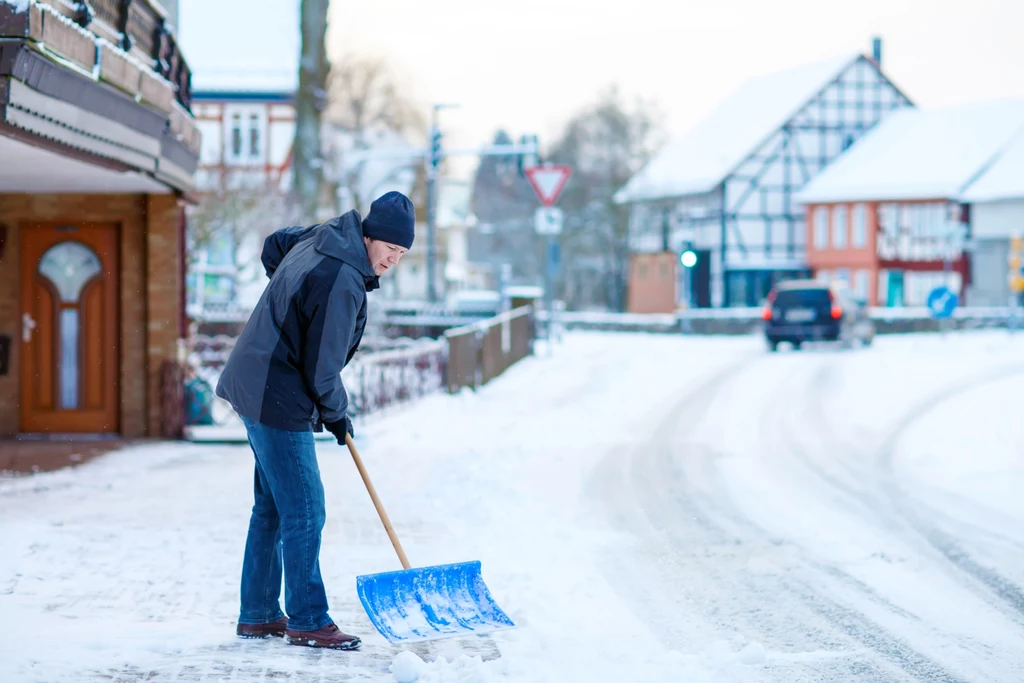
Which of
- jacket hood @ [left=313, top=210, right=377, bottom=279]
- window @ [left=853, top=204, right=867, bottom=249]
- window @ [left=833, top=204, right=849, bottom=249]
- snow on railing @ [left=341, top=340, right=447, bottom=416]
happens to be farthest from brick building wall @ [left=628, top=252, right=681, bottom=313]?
A: jacket hood @ [left=313, top=210, right=377, bottom=279]

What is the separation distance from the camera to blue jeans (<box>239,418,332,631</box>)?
16.9ft

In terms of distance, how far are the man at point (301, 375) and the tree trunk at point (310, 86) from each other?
63.1 feet

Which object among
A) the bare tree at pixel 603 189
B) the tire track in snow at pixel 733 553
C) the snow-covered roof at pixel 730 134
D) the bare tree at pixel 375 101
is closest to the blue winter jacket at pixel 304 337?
the tire track in snow at pixel 733 553

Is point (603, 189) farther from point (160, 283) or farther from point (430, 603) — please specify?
point (430, 603)

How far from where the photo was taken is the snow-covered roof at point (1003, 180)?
4584 cm

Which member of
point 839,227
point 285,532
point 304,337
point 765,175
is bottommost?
point 285,532

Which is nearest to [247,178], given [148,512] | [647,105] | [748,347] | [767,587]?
[748,347]

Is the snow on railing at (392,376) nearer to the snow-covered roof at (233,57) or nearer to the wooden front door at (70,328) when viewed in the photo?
the wooden front door at (70,328)

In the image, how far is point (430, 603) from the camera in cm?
546

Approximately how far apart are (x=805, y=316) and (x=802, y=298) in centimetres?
50

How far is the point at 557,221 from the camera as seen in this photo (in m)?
24.5

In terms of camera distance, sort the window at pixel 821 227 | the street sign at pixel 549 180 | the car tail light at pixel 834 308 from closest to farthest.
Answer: the street sign at pixel 549 180 < the car tail light at pixel 834 308 < the window at pixel 821 227

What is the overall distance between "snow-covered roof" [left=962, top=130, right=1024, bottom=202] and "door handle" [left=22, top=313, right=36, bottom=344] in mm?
39185

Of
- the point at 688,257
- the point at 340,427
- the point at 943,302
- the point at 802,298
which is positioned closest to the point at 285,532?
the point at 340,427
